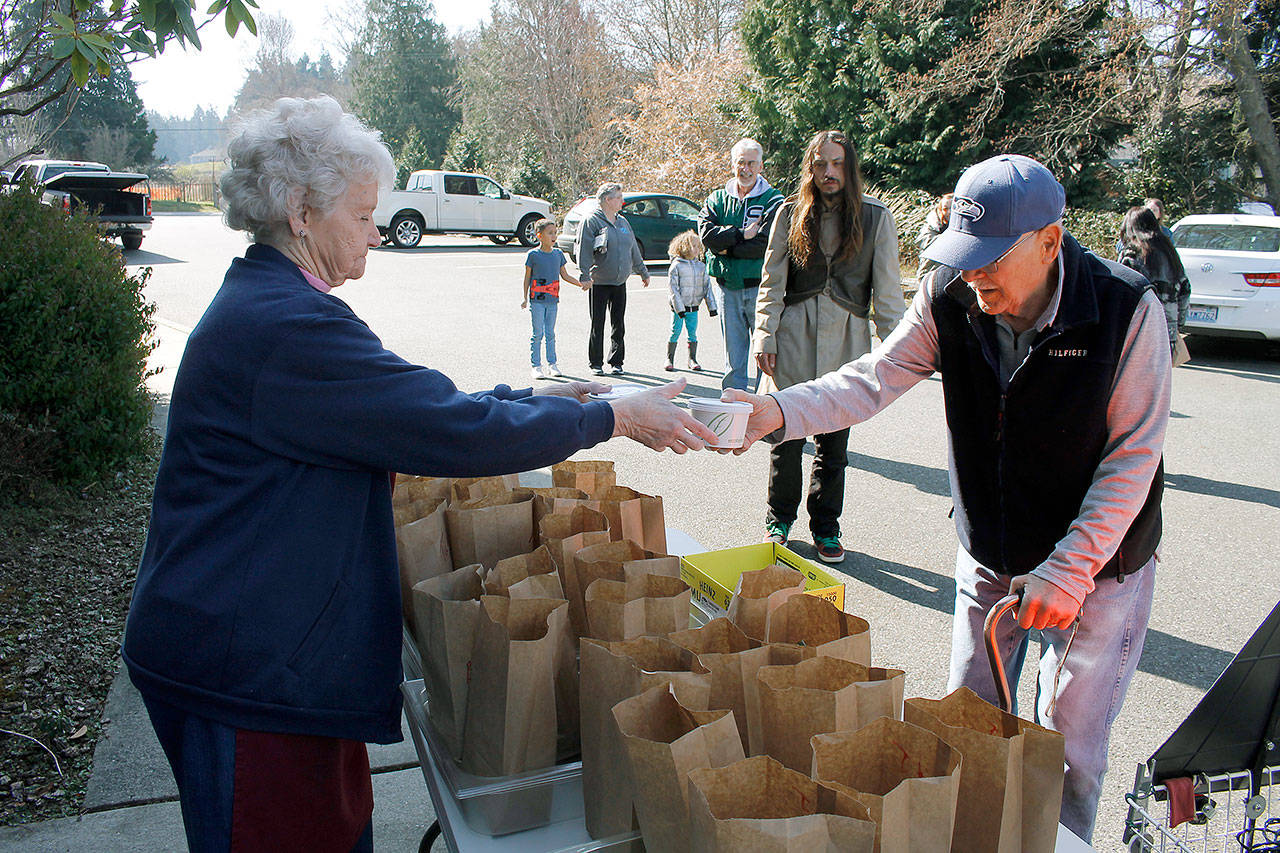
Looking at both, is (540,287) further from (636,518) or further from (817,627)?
(817,627)

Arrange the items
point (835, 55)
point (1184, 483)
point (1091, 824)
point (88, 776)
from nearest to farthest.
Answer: point (1091, 824) < point (88, 776) < point (1184, 483) < point (835, 55)

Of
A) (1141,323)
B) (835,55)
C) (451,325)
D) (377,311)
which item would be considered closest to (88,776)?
(1141,323)

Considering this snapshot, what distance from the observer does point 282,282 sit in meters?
1.69

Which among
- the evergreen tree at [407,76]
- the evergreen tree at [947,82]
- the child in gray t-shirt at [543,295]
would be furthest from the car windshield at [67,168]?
the evergreen tree at [407,76]

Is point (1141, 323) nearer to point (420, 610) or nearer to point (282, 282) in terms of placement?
point (420, 610)

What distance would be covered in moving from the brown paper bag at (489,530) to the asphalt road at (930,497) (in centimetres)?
207

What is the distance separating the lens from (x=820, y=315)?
4.86m

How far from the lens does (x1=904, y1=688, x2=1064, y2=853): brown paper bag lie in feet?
4.43

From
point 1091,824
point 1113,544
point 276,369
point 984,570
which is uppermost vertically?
point 276,369

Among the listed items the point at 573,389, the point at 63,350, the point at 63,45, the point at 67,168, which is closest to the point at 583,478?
the point at 573,389

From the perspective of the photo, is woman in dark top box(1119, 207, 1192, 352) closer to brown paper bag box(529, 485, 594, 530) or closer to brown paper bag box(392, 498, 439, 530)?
brown paper bag box(529, 485, 594, 530)

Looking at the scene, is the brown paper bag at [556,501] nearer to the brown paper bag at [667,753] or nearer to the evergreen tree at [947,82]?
the brown paper bag at [667,753]

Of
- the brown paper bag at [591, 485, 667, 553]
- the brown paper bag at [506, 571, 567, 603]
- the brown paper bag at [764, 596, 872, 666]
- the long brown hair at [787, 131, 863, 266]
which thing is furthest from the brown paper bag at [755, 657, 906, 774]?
the long brown hair at [787, 131, 863, 266]

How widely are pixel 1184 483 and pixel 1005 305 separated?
17.9 ft
